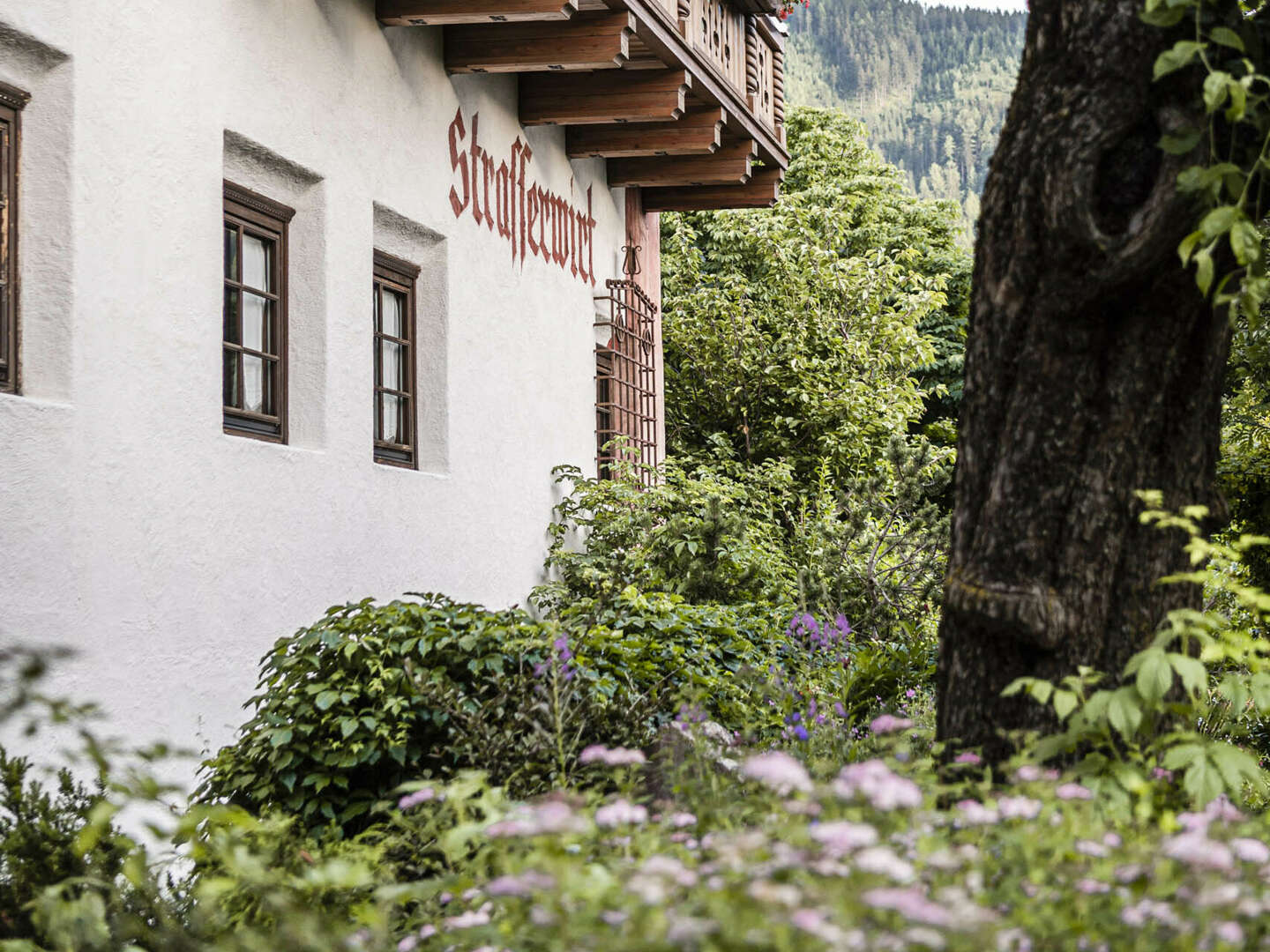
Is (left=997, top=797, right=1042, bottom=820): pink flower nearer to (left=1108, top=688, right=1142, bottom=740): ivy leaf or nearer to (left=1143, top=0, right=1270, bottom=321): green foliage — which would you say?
(left=1108, top=688, right=1142, bottom=740): ivy leaf

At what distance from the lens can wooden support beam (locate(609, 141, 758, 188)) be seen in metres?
11.3

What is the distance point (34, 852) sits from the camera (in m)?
3.26

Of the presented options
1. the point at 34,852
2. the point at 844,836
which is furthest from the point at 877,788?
Result: the point at 34,852

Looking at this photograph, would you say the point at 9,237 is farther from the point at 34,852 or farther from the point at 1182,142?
the point at 1182,142

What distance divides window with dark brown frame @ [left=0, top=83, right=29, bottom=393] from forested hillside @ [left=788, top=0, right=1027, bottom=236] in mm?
131424

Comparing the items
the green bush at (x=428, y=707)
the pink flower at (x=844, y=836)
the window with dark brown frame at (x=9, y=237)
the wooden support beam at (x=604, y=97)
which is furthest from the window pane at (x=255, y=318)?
the pink flower at (x=844, y=836)

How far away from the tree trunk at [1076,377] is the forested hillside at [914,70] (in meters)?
132

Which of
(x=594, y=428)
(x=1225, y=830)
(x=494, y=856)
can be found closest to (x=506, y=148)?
(x=594, y=428)

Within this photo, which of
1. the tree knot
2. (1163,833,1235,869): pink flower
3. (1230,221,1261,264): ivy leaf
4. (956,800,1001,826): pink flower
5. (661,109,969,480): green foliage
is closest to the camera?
(1163,833,1235,869): pink flower

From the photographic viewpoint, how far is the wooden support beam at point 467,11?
7.05 m

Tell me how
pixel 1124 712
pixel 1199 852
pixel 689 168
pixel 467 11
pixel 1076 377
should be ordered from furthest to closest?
pixel 689 168 < pixel 467 11 < pixel 1076 377 < pixel 1124 712 < pixel 1199 852

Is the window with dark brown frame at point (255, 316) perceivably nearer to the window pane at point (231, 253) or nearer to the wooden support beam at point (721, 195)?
the window pane at point (231, 253)

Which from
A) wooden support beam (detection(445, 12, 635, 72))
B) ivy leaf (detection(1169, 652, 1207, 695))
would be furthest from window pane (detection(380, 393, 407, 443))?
ivy leaf (detection(1169, 652, 1207, 695))

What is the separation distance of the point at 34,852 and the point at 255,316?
3.58 meters
